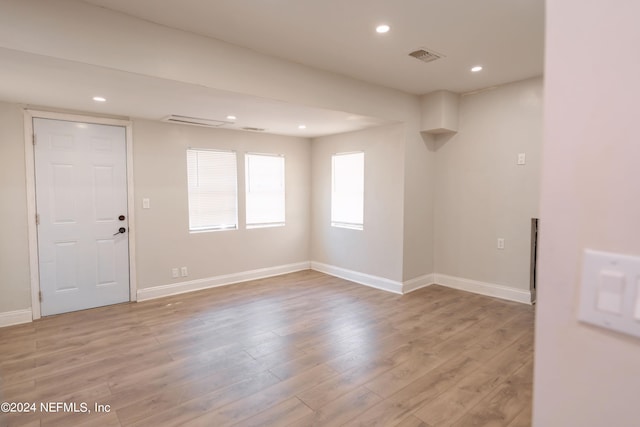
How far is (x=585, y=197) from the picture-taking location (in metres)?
0.53

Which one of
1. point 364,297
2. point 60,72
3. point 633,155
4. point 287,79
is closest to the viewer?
point 633,155

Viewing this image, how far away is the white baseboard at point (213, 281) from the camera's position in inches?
174

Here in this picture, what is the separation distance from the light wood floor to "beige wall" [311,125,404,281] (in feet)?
2.59

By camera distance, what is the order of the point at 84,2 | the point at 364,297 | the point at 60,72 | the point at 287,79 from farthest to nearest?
the point at 364,297 < the point at 287,79 < the point at 60,72 < the point at 84,2

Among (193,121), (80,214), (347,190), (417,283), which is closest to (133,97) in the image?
(193,121)

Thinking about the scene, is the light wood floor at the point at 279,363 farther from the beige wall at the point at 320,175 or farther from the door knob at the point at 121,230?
the door knob at the point at 121,230

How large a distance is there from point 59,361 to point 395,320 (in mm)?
3163

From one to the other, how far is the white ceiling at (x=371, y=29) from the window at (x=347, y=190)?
1.77 metres

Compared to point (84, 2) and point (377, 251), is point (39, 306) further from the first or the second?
point (377, 251)

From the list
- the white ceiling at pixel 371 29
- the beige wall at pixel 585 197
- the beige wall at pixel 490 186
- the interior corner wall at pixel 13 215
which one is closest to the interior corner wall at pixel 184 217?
the interior corner wall at pixel 13 215

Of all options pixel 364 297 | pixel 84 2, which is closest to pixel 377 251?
pixel 364 297

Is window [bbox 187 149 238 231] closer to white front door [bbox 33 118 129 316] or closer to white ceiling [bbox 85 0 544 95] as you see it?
white front door [bbox 33 118 129 316]

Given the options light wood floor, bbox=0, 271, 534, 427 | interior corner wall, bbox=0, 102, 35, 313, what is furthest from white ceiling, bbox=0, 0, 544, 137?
light wood floor, bbox=0, 271, 534, 427

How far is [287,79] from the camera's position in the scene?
3375mm
